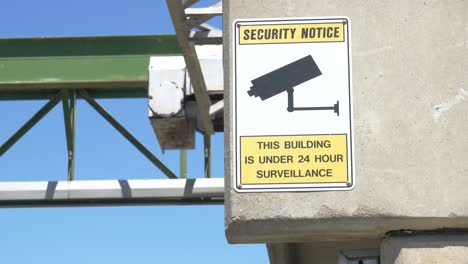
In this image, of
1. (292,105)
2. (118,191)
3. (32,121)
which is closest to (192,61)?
(118,191)

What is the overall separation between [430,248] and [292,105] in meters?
0.73

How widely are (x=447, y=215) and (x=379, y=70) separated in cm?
60

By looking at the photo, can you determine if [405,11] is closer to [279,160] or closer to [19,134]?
[279,160]

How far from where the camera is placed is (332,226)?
3.64m

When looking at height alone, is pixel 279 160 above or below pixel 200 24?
below

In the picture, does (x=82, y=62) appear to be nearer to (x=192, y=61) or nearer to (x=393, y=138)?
(x=192, y=61)

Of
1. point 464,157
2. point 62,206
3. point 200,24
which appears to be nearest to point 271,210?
point 464,157

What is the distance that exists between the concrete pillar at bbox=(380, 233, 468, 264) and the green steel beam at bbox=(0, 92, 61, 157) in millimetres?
7481

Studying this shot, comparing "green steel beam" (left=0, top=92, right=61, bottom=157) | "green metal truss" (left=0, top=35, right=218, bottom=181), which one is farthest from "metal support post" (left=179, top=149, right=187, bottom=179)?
"green steel beam" (left=0, top=92, right=61, bottom=157)

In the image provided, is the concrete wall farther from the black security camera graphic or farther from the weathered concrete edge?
the black security camera graphic

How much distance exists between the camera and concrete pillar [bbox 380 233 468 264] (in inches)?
142

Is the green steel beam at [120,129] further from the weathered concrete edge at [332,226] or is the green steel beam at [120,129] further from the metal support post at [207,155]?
the weathered concrete edge at [332,226]

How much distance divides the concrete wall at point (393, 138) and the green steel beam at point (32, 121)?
7.10m

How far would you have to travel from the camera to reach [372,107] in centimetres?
372
